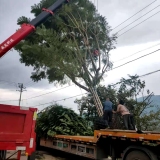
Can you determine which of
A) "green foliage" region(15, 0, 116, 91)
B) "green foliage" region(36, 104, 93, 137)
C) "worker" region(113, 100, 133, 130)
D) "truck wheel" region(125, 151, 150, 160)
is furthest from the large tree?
"truck wheel" region(125, 151, 150, 160)

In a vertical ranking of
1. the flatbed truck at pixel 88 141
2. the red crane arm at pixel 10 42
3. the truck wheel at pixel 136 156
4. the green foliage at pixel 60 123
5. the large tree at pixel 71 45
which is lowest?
the truck wheel at pixel 136 156

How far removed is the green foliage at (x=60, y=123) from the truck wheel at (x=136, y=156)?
4061 mm

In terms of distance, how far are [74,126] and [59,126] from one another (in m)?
0.71

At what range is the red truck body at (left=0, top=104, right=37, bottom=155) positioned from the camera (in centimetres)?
355

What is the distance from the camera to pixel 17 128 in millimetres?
3727

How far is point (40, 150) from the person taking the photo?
34.2 ft

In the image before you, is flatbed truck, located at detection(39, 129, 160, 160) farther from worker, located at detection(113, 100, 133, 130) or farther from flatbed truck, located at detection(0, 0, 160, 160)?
worker, located at detection(113, 100, 133, 130)

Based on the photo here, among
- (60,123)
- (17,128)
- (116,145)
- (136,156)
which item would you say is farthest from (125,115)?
(17,128)

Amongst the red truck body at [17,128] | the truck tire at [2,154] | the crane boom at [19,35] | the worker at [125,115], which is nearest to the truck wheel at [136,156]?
the worker at [125,115]

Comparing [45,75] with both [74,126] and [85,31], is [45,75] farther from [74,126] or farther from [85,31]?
[74,126]

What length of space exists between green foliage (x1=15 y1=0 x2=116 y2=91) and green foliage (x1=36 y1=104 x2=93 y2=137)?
7.70ft

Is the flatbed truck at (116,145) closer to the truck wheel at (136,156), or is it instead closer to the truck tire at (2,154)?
the truck wheel at (136,156)

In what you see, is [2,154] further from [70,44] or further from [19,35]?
[70,44]

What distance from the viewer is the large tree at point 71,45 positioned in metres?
11.0
